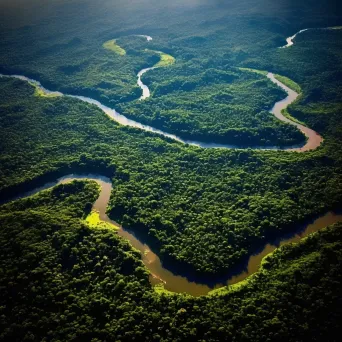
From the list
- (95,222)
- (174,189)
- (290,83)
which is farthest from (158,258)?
(290,83)

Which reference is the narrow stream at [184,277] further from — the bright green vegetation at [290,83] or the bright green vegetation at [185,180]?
the bright green vegetation at [290,83]

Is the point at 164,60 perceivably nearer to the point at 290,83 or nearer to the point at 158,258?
the point at 290,83

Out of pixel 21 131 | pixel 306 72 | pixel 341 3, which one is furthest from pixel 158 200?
pixel 341 3

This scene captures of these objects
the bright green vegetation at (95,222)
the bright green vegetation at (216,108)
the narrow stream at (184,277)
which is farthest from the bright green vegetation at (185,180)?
the bright green vegetation at (216,108)

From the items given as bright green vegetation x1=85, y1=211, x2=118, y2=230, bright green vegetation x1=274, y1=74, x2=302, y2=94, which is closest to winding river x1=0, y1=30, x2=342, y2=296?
bright green vegetation x1=85, y1=211, x2=118, y2=230

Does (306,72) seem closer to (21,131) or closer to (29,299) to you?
(21,131)

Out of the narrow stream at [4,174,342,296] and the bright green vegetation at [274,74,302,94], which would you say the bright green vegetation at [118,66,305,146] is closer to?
the bright green vegetation at [274,74,302,94]
